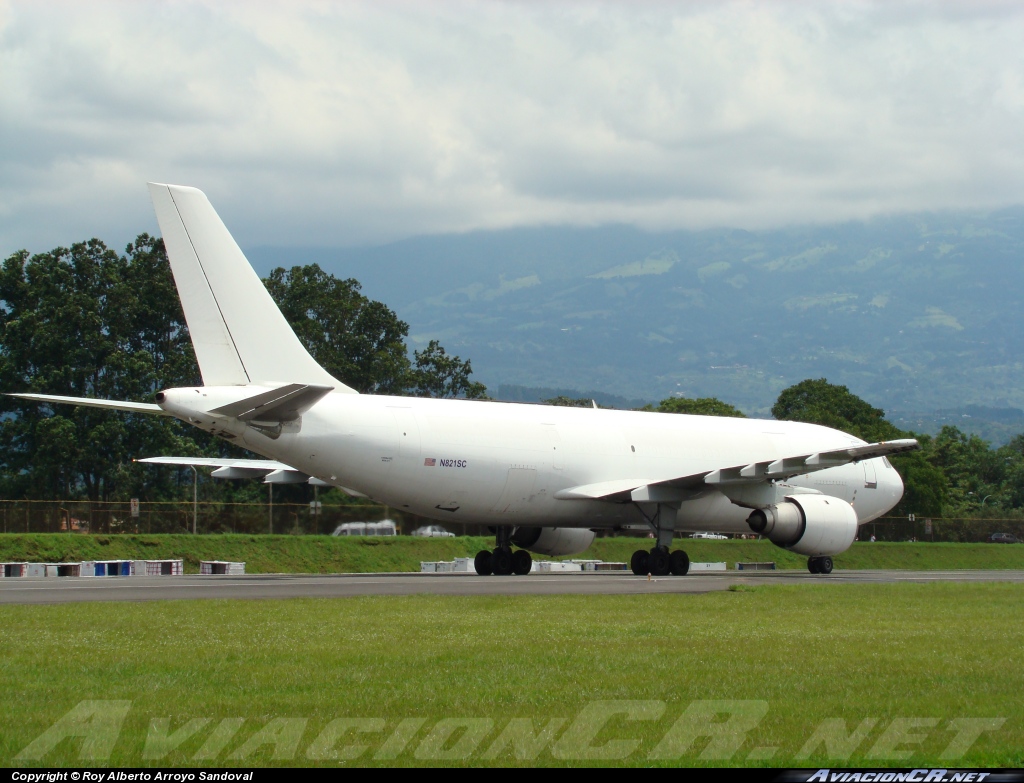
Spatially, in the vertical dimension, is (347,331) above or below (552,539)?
above

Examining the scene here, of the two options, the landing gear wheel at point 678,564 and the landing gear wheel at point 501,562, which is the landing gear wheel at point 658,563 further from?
the landing gear wheel at point 501,562

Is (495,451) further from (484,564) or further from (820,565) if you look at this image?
(820,565)

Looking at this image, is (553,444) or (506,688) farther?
(553,444)

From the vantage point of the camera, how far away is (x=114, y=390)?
66.9 meters

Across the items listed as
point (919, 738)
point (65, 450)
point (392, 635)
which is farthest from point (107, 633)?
point (65, 450)

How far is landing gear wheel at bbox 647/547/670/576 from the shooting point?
32031 millimetres

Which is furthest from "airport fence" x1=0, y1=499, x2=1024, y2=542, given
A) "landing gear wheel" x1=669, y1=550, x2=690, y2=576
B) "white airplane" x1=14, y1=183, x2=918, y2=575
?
"landing gear wheel" x1=669, y1=550, x2=690, y2=576

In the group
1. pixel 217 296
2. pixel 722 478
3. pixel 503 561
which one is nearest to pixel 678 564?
pixel 722 478

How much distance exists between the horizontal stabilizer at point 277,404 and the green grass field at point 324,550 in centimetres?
1331

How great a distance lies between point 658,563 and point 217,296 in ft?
43.1

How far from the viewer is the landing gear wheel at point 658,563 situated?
32.0m

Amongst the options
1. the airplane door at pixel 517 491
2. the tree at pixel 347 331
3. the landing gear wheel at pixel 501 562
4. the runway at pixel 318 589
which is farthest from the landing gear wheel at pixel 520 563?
the tree at pixel 347 331

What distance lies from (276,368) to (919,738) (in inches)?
829

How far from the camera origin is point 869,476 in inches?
1524
